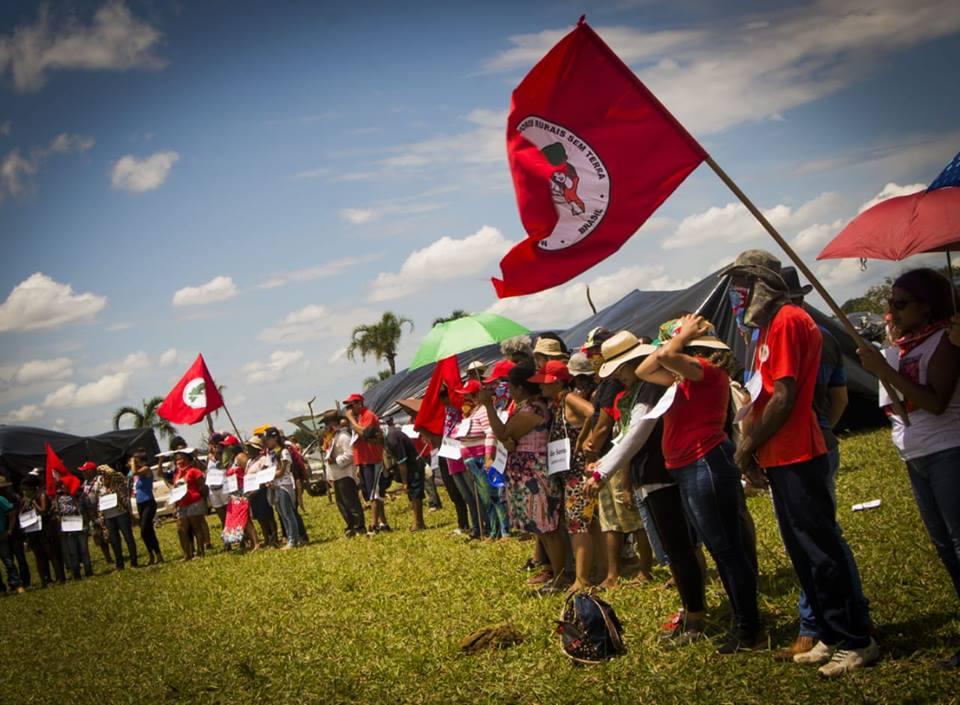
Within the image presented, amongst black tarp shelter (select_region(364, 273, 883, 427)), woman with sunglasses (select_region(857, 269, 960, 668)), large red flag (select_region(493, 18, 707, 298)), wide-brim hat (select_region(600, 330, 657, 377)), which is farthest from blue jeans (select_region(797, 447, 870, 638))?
black tarp shelter (select_region(364, 273, 883, 427))

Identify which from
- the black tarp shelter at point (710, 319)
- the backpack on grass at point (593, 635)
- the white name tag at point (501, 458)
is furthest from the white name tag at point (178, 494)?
the backpack on grass at point (593, 635)

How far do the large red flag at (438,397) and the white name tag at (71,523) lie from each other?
8.34 meters

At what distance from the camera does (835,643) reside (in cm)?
454

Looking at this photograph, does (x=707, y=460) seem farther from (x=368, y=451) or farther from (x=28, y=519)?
(x=28, y=519)

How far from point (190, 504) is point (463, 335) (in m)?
5.98

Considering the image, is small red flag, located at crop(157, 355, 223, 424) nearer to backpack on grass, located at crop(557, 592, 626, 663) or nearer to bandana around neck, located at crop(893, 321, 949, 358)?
backpack on grass, located at crop(557, 592, 626, 663)

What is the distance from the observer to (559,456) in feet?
23.1

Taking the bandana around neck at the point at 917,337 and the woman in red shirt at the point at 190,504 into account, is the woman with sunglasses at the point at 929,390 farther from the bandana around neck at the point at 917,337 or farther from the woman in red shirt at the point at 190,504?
the woman in red shirt at the point at 190,504

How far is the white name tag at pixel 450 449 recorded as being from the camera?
11.4 metres

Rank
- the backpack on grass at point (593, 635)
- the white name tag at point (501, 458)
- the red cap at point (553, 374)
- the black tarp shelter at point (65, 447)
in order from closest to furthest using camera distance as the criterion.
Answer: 1. the backpack on grass at point (593, 635)
2. the red cap at point (553, 374)
3. the white name tag at point (501, 458)
4. the black tarp shelter at point (65, 447)

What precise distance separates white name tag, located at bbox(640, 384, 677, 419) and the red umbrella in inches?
42.3

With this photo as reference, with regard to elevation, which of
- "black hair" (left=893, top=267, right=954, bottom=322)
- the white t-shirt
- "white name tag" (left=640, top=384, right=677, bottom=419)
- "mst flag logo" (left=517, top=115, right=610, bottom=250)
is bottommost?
the white t-shirt

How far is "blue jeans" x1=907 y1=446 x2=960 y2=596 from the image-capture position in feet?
13.5

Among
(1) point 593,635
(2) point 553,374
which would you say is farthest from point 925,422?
(2) point 553,374
